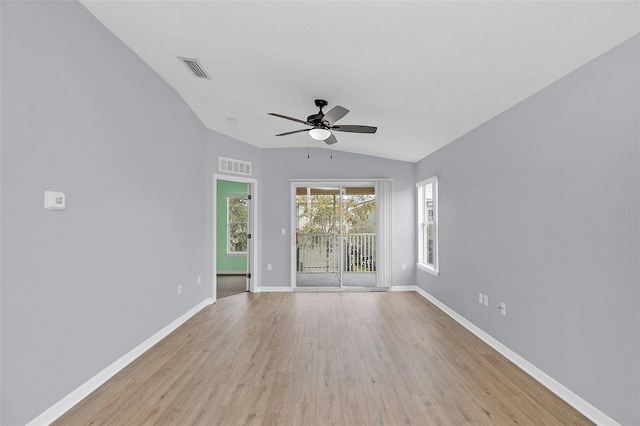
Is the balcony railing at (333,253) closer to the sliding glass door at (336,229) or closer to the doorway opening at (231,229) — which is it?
the sliding glass door at (336,229)

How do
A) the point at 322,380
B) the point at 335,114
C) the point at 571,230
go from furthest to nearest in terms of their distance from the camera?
1. the point at 335,114
2. the point at 322,380
3. the point at 571,230

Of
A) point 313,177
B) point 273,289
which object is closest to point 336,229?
point 313,177

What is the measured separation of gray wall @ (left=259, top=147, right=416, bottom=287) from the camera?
6.22 meters

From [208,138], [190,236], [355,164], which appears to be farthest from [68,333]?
[355,164]

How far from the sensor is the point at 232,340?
3686 millimetres

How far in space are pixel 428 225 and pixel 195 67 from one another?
434 cm

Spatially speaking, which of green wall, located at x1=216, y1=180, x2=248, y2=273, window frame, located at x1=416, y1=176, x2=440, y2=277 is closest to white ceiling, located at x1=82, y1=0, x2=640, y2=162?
window frame, located at x1=416, y1=176, x2=440, y2=277

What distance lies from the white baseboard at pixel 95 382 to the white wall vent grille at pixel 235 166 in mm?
2630

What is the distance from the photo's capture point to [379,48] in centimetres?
256

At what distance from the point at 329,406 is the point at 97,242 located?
2271 mm

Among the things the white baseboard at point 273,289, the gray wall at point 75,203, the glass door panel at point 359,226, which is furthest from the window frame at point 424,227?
the gray wall at point 75,203

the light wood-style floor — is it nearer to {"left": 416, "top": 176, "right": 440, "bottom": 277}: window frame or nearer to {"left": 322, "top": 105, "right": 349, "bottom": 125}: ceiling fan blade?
{"left": 416, "top": 176, "right": 440, "bottom": 277}: window frame

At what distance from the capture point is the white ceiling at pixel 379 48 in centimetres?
200

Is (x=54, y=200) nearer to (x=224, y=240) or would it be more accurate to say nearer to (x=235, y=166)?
(x=235, y=166)
